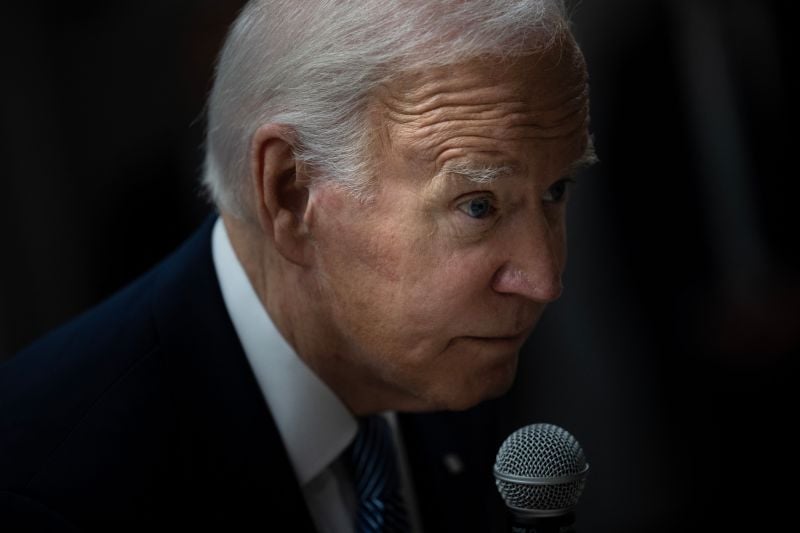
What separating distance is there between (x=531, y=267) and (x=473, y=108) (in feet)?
0.94

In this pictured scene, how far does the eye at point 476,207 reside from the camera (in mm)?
2049

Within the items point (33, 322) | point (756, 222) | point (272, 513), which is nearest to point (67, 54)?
point (33, 322)

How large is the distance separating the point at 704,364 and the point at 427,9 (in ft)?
8.58

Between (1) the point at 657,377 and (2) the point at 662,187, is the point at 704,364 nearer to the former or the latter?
(1) the point at 657,377

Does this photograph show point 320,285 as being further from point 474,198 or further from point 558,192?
point 558,192

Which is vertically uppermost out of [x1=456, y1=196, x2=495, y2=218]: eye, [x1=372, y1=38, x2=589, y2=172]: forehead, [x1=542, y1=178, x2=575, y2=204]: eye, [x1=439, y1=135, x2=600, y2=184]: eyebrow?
[x1=372, y1=38, x2=589, y2=172]: forehead

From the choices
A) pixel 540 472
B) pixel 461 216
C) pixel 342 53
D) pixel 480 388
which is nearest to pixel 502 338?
pixel 480 388

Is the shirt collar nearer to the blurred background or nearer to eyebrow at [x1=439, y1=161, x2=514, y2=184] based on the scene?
eyebrow at [x1=439, y1=161, x2=514, y2=184]

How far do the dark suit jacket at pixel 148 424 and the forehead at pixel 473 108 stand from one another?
22.6 inches

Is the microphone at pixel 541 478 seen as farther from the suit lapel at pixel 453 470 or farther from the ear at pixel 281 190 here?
the suit lapel at pixel 453 470

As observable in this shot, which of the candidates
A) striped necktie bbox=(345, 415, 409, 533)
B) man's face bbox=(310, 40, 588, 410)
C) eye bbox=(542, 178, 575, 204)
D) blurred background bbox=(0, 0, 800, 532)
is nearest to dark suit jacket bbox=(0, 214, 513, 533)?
striped necktie bbox=(345, 415, 409, 533)

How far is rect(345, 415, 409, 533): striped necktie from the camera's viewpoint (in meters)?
2.40

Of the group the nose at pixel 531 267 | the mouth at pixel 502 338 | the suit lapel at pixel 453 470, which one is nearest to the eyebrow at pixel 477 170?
the nose at pixel 531 267

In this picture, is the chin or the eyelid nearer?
the eyelid
